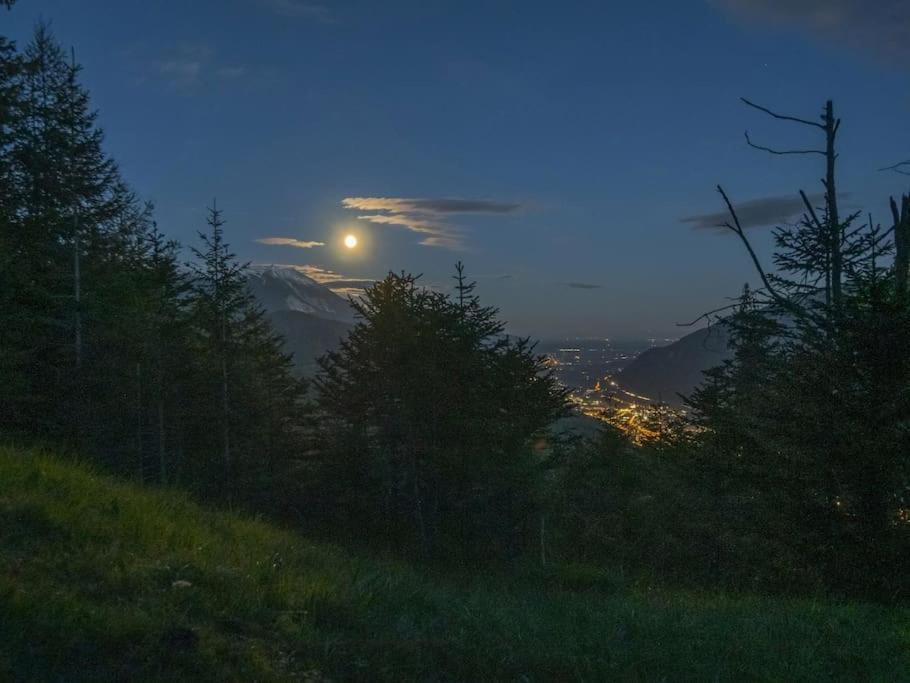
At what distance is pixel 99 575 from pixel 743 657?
627 cm

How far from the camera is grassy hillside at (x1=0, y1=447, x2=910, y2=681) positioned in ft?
14.0

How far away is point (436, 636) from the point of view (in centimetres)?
570

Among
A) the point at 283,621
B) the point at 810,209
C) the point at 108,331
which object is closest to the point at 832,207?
the point at 810,209

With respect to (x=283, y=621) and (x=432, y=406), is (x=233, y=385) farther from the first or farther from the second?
(x=283, y=621)

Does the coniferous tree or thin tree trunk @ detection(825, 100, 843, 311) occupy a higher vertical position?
thin tree trunk @ detection(825, 100, 843, 311)

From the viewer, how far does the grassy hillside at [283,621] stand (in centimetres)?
427

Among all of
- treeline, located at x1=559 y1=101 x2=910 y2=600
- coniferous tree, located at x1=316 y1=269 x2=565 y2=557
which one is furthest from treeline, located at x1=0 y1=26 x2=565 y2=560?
treeline, located at x1=559 y1=101 x2=910 y2=600

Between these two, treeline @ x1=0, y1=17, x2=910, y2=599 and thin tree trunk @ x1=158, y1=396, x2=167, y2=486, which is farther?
thin tree trunk @ x1=158, y1=396, x2=167, y2=486

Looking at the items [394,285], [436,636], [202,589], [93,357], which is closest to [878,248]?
[436,636]

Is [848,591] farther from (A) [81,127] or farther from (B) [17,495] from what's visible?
(A) [81,127]

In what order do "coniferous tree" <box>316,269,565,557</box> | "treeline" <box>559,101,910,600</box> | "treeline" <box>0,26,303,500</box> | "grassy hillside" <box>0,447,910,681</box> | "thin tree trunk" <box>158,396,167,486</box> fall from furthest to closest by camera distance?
1. "coniferous tree" <box>316,269,565,557</box>
2. "thin tree trunk" <box>158,396,167,486</box>
3. "treeline" <box>0,26,303,500</box>
4. "treeline" <box>559,101,910,600</box>
5. "grassy hillside" <box>0,447,910,681</box>

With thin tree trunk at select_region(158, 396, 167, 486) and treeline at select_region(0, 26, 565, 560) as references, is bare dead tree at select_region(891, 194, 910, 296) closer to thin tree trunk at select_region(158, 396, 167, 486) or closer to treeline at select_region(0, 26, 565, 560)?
treeline at select_region(0, 26, 565, 560)

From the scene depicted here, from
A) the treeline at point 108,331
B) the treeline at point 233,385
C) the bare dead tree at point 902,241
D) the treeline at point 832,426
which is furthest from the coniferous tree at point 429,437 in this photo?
the bare dead tree at point 902,241

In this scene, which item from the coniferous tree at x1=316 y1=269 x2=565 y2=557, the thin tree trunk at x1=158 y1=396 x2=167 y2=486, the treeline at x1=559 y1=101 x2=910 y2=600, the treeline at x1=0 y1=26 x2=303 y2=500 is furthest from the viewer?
the coniferous tree at x1=316 y1=269 x2=565 y2=557
